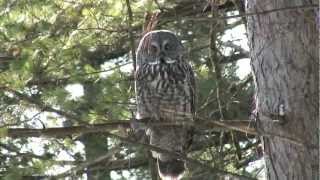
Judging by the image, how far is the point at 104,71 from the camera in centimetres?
517

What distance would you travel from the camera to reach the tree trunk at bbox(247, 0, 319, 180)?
351 centimetres

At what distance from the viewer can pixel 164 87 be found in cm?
500

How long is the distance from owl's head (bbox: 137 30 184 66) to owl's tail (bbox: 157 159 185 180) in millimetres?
719

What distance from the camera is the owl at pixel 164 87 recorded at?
4.99 m

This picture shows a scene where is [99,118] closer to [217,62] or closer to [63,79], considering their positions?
[63,79]

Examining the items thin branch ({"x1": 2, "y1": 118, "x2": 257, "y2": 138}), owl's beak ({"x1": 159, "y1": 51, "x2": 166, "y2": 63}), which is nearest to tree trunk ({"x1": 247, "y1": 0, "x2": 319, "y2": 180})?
thin branch ({"x1": 2, "y1": 118, "x2": 257, "y2": 138})

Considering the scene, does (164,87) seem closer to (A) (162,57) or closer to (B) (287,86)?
(A) (162,57)

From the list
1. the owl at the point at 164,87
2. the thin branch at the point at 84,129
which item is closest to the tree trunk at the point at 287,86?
the thin branch at the point at 84,129

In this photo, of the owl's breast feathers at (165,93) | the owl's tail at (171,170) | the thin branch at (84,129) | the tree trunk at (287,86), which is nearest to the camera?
the thin branch at (84,129)

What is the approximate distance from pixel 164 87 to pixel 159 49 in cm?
38

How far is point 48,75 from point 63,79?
12 centimetres

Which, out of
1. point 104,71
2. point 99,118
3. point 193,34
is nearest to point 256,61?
point 99,118

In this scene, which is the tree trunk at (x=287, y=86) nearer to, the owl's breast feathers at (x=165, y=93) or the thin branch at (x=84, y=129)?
the thin branch at (x=84, y=129)

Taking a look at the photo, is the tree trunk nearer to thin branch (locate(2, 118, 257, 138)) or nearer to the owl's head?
thin branch (locate(2, 118, 257, 138))
